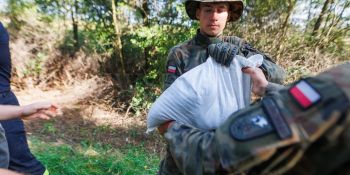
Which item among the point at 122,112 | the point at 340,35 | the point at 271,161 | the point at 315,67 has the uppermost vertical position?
the point at 271,161

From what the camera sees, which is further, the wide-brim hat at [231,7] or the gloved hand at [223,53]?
the wide-brim hat at [231,7]

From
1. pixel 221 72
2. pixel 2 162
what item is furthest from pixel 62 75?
pixel 221 72

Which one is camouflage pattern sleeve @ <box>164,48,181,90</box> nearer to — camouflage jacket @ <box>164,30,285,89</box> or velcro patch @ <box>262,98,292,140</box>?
camouflage jacket @ <box>164,30,285,89</box>

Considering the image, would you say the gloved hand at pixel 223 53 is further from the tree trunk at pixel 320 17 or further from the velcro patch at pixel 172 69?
the tree trunk at pixel 320 17

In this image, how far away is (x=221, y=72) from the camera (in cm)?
142

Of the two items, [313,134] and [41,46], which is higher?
[313,134]

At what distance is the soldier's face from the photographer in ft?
8.18

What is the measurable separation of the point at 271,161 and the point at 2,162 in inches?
53.7

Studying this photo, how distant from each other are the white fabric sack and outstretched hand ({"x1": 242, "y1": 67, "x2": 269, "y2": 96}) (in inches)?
2.2

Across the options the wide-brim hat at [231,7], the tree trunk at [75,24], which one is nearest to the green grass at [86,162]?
the wide-brim hat at [231,7]

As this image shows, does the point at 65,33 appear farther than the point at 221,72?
Yes

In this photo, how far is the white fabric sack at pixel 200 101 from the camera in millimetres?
1312

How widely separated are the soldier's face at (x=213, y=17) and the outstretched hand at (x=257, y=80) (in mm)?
1106

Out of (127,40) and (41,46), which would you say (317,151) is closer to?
(127,40)
